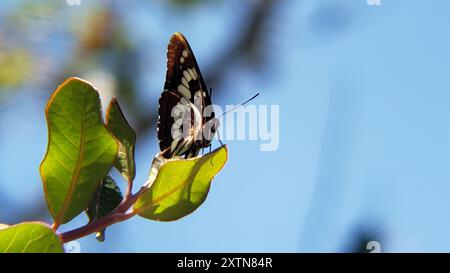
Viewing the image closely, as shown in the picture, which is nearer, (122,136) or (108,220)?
(108,220)

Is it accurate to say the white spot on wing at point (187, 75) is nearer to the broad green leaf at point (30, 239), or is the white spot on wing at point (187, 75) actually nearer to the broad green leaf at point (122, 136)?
the broad green leaf at point (122, 136)

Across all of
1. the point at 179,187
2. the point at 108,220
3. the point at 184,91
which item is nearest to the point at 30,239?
the point at 108,220

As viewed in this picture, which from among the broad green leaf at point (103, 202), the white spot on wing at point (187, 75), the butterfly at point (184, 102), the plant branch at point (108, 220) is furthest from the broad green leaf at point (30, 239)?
the white spot on wing at point (187, 75)

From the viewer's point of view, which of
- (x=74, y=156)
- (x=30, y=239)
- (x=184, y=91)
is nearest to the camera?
(x=30, y=239)

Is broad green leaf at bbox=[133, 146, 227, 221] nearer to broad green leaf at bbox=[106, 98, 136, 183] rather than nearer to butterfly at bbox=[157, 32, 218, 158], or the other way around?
broad green leaf at bbox=[106, 98, 136, 183]

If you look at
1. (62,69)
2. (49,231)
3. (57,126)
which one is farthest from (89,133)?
(62,69)

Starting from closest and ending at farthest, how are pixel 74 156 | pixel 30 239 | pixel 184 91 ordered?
pixel 30 239 < pixel 74 156 < pixel 184 91

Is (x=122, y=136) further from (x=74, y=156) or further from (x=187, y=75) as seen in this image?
(x=187, y=75)
